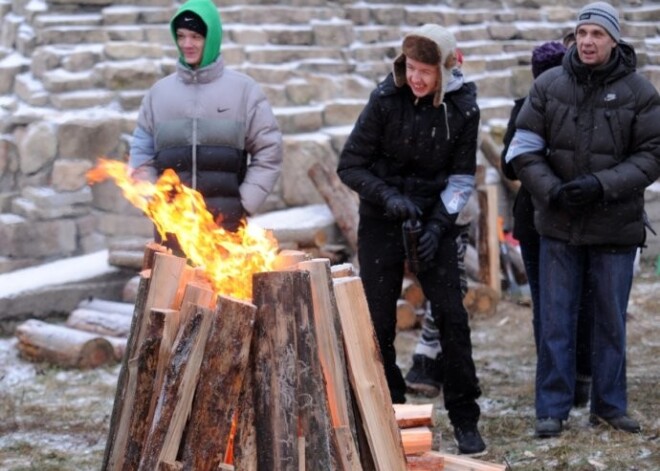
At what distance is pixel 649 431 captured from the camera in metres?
6.24

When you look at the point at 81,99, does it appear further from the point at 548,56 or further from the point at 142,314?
the point at 142,314

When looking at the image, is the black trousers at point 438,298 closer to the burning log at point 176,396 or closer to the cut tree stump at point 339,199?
the burning log at point 176,396

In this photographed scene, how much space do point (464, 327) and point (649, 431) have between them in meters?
1.18

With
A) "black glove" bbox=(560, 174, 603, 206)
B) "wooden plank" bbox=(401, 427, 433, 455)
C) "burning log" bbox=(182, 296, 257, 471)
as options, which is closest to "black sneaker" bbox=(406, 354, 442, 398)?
"black glove" bbox=(560, 174, 603, 206)

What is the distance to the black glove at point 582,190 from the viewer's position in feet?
19.3

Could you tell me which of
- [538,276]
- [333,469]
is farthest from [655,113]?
[333,469]

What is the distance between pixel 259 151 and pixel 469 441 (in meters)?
1.97

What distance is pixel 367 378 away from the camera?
4.32 m

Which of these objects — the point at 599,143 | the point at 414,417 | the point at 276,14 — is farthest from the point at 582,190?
the point at 276,14

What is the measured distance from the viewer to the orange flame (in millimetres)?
4312

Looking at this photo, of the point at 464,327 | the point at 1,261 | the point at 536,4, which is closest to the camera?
the point at 464,327

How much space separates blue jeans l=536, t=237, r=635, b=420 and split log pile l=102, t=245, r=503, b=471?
2.23 meters

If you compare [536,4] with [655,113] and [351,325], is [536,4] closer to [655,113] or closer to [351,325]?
[655,113]

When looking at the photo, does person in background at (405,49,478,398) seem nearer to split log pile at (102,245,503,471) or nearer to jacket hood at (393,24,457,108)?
jacket hood at (393,24,457,108)
